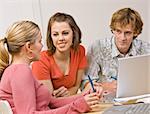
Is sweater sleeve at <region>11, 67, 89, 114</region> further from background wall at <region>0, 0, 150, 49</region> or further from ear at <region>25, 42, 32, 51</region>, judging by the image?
background wall at <region>0, 0, 150, 49</region>

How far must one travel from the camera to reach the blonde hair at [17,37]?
4.61 feet

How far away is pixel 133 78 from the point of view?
146 cm

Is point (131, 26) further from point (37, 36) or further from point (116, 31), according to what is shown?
point (37, 36)

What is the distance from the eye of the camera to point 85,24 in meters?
2.60

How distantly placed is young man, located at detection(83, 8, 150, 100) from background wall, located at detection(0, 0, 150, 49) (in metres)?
0.59

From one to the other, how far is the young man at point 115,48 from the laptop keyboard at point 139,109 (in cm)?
48

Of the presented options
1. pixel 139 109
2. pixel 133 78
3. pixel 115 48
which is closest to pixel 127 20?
pixel 115 48

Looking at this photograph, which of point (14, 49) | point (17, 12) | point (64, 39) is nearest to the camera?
point (14, 49)

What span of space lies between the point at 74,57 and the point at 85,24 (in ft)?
2.37

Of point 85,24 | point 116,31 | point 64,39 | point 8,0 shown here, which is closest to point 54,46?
point 64,39

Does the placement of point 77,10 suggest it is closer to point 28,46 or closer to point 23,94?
point 28,46

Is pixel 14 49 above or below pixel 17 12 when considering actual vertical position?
below

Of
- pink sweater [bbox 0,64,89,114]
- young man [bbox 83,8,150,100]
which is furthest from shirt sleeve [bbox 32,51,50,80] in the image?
pink sweater [bbox 0,64,89,114]

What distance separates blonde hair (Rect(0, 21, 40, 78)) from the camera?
1406 millimetres
